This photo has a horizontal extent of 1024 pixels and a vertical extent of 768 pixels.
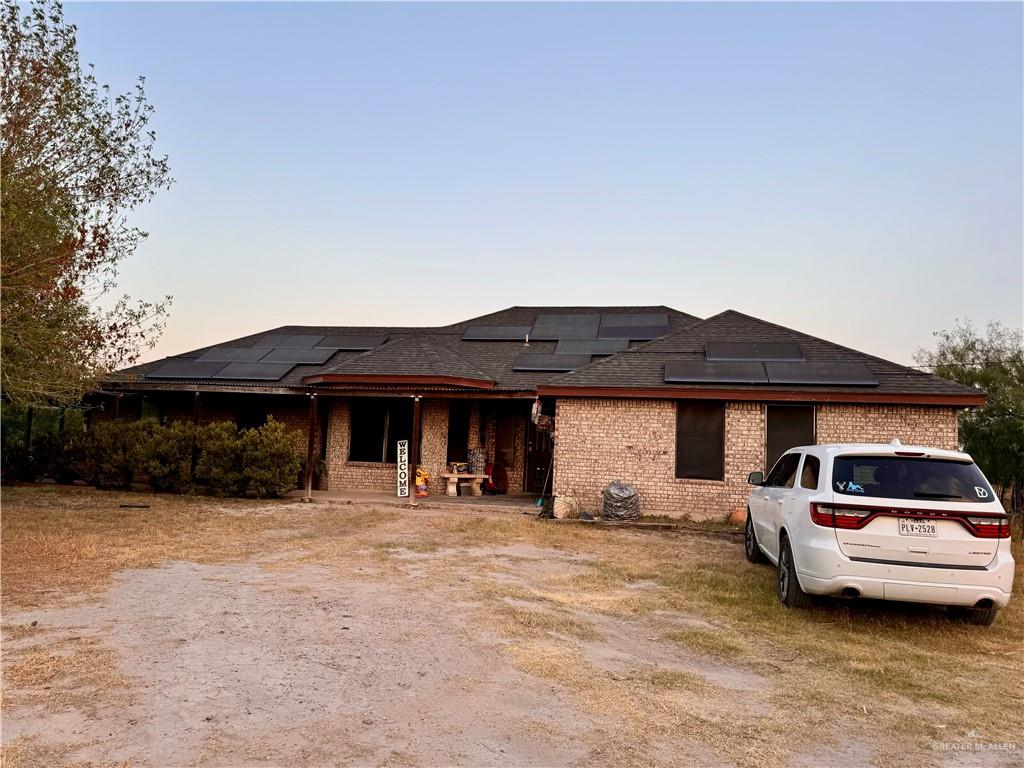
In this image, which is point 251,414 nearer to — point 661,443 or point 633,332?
point 633,332

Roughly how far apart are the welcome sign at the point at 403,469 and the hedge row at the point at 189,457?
7.77ft

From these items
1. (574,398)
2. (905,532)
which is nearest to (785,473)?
(905,532)

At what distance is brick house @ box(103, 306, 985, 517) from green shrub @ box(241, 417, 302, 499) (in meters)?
0.69

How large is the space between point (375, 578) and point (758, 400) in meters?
8.69

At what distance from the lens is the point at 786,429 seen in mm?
13406

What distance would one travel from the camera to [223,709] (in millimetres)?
4004

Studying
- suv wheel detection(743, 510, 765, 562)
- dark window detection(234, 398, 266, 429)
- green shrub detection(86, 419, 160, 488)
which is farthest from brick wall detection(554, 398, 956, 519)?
green shrub detection(86, 419, 160, 488)

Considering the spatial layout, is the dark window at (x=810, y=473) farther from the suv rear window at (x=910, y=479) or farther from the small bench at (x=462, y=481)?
the small bench at (x=462, y=481)

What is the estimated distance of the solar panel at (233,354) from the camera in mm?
19250

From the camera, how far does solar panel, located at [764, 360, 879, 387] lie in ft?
42.7

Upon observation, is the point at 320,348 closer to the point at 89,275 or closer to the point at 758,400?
the point at 89,275

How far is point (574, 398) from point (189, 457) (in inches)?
370

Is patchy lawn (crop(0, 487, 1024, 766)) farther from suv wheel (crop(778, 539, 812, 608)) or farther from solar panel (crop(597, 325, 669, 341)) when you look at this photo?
solar panel (crop(597, 325, 669, 341))

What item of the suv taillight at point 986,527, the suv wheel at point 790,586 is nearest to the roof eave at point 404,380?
the suv wheel at point 790,586
